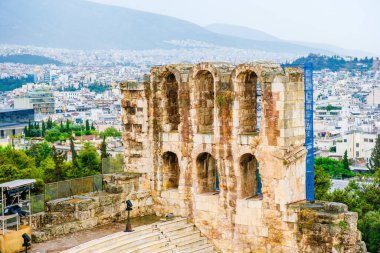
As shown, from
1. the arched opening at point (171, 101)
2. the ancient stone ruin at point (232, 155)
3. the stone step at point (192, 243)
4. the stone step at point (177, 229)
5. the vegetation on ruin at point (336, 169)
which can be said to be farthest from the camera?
the vegetation on ruin at point (336, 169)

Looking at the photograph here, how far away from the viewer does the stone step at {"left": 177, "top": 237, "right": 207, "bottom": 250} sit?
88.2ft

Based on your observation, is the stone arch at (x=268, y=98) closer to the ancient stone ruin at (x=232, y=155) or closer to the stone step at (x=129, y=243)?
the ancient stone ruin at (x=232, y=155)

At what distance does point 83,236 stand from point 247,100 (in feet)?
25.0

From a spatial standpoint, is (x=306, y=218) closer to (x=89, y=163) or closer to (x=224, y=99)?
(x=224, y=99)

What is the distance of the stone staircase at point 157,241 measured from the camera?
979 inches

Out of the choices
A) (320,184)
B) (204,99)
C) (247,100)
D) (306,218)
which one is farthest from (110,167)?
(320,184)

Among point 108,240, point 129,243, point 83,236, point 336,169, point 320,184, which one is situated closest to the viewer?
point 108,240

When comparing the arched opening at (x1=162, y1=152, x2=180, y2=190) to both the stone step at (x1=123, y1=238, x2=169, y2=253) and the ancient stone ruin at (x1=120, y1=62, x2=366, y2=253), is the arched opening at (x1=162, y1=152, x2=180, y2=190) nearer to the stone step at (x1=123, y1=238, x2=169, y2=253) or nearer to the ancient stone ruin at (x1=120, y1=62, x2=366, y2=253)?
the ancient stone ruin at (x1=120, y1=62, x2=366, y2=253)

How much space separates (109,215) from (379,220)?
26.7 metres

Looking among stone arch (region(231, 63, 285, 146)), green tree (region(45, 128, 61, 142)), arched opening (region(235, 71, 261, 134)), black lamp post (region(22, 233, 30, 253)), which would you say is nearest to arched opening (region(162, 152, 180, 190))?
arched opening (region(235, 71, 261, 134))

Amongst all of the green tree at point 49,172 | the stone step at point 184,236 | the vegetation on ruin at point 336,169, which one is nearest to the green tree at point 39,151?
the green tree at point 49,172

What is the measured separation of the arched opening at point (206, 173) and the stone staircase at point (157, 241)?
150cm

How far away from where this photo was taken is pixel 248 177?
2712 centimetres

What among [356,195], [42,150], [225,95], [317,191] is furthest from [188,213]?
[42,150]
